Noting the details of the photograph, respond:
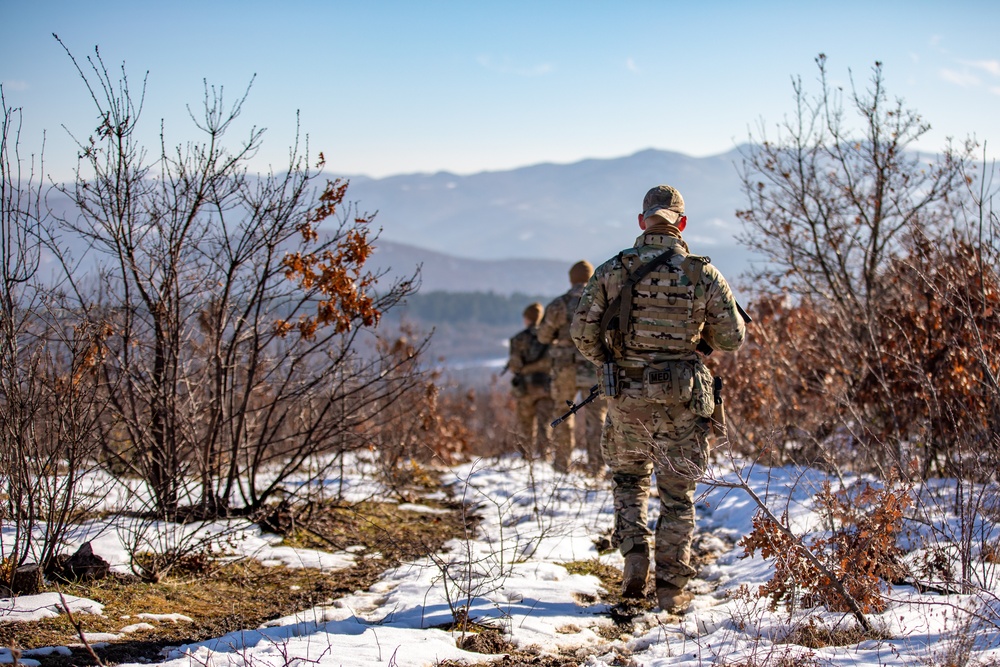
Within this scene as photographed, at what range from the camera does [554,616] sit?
13.9ft

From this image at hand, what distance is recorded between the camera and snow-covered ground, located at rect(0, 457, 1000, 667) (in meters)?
3.32

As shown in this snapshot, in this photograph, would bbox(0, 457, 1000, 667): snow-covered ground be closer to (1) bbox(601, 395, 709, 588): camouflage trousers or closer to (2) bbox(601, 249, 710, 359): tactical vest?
(1) bbox(601, 395, 709, 588): camouflage trousers

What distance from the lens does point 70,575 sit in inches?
165

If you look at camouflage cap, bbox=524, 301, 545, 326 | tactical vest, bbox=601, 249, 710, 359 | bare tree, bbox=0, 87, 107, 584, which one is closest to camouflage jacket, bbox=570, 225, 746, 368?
tactical vest, bbox=601, 249, 710, 359

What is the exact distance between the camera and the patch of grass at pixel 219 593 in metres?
3.53

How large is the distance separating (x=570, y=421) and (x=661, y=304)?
15.9ft

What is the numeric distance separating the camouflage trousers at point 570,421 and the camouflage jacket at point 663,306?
11.7 feet

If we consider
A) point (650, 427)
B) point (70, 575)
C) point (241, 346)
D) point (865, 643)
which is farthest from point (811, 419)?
point (70, 575)

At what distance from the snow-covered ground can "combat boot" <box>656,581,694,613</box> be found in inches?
2.5

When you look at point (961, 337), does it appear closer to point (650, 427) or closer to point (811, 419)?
point (811, 419)

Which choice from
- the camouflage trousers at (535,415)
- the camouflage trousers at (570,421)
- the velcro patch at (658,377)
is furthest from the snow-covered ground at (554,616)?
the camouflage trousers at (535,415)

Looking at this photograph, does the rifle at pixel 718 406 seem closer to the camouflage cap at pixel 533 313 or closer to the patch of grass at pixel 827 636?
the patch of grass at pixel 827 636

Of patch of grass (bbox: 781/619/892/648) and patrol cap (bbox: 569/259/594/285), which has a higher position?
patrol cap (bbox: 569/259/594/285)

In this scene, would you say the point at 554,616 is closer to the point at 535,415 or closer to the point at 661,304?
the point at 661,304
